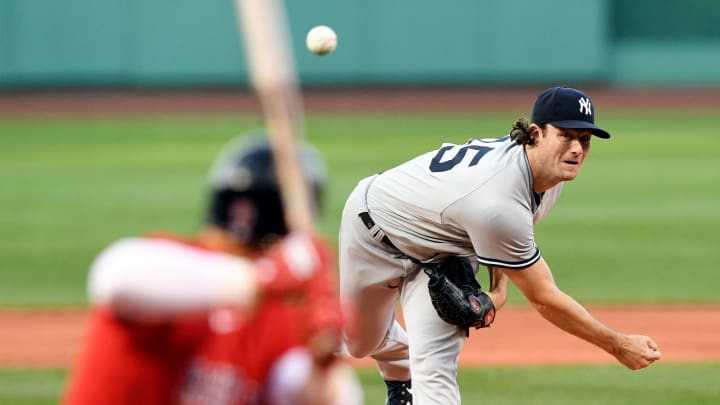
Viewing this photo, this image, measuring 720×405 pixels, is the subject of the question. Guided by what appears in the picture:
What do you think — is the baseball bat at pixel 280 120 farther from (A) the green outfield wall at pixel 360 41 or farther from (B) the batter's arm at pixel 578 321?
(A) the green outfield wall at pixel 360 41

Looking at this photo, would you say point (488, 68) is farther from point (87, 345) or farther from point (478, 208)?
point (87, 345)

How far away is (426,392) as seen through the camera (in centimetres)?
585

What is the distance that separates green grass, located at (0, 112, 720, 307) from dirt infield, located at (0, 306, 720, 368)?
55 cm

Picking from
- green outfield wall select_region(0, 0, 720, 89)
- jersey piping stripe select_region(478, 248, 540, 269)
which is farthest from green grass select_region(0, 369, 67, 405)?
green outfield wall select_region(0, 0, 720, 89)

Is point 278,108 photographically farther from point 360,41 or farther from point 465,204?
point 360,41

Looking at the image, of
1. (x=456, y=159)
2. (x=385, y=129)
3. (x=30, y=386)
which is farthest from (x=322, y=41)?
(x=385, y=129)

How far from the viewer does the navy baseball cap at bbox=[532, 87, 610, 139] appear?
5.71 metres

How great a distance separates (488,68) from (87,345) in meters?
30.4

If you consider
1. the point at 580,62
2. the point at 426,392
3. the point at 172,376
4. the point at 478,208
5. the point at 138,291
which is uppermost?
the point at 138,291

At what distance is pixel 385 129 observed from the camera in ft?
87.4

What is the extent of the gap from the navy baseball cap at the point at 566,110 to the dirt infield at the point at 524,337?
3497 mm

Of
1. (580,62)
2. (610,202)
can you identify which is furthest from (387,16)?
(610,202)

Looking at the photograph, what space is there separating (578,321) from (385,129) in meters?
21.0

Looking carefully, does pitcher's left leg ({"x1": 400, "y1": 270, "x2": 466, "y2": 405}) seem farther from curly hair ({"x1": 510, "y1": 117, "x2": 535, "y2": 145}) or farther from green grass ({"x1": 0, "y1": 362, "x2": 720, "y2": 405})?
green grass ({"x1": 0, "y1": 362, "x2": 720, "y2": 405})
